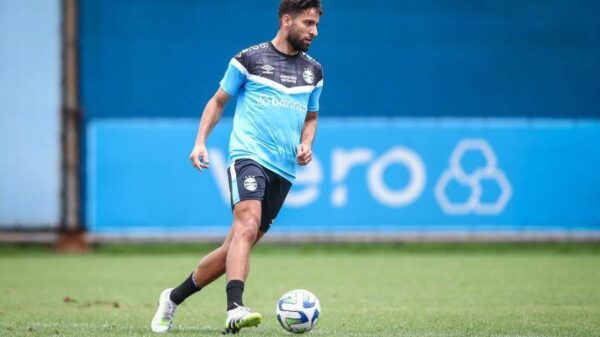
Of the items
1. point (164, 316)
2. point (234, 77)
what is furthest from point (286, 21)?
point (164, 316)

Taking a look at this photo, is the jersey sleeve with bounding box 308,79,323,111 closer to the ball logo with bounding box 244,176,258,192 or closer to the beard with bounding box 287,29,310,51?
the beard with bounding box 287,29,310,51

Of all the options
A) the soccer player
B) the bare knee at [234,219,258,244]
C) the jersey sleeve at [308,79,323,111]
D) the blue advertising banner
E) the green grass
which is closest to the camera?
the bare knee at [234,219,258,244]

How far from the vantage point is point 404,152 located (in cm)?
1502

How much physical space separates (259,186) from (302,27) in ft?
3.21

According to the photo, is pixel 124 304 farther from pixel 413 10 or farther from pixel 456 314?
pixel 413 10

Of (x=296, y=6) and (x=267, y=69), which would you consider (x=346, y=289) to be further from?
(x=296, y=6)

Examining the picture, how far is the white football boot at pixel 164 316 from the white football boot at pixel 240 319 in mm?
604

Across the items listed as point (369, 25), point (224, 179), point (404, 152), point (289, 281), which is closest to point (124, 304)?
point (289, 281)

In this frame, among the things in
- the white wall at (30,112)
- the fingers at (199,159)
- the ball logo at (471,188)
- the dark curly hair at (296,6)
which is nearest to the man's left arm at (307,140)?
the fingers at (199,159)

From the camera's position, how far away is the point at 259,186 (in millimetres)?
7016

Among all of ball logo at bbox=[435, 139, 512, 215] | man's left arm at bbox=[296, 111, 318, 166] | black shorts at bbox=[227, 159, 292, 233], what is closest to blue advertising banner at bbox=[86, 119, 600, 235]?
ball logo at bbox=[435, 139, 512, 215]

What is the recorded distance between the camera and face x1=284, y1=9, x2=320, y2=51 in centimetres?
718

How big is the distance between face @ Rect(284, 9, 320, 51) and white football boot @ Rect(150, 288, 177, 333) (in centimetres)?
171

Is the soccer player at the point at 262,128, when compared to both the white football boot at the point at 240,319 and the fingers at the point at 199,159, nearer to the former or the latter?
the fingers at the point at 199,159
